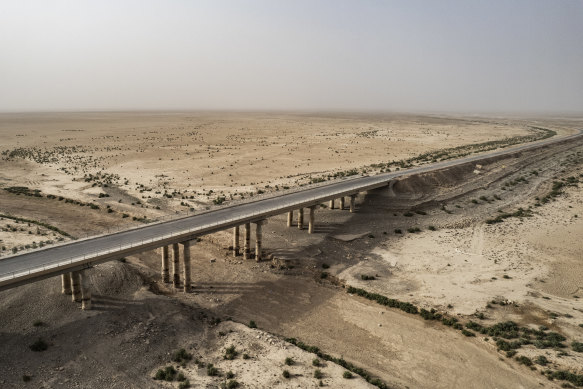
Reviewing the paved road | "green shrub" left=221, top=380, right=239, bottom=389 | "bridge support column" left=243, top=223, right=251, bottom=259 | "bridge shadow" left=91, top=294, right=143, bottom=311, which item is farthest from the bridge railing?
"green shrub" left=221, top=380, right=239, bottom=389

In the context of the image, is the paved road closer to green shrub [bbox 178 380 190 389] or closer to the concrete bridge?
the concrete bridge

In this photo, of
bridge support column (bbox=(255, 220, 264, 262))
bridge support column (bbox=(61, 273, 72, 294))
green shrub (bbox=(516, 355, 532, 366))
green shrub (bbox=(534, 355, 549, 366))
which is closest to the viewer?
green shrub (bbox=(534, 355, 549, 366))

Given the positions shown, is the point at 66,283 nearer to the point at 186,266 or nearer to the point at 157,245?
the point at 157,245

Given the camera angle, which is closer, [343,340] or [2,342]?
[2,342]

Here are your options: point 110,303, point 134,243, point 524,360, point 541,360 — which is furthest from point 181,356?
point 541,360

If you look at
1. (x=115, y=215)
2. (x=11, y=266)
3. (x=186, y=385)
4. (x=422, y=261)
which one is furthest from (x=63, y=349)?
(x=422, y=261)

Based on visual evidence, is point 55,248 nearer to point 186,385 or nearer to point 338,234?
point 186,385
